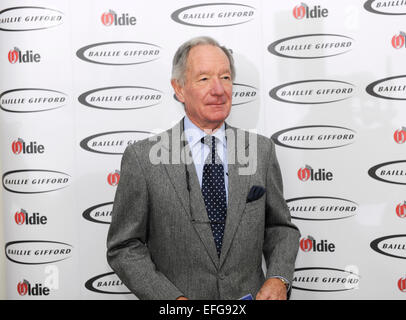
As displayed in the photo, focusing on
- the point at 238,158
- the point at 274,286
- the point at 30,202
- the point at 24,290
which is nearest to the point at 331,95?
the point at 238,158

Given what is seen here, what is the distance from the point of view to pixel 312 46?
2.42 meters

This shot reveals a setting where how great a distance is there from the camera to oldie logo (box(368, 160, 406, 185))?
2402mm

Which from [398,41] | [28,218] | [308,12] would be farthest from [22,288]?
[398,41]

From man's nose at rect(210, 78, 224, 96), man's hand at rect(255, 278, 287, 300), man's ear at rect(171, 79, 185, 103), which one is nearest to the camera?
man's hand at rect(255, 278, 287, 300)

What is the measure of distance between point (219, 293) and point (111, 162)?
43.9 inches

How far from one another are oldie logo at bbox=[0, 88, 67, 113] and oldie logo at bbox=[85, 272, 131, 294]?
1.09m

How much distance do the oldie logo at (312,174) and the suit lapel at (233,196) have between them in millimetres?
683

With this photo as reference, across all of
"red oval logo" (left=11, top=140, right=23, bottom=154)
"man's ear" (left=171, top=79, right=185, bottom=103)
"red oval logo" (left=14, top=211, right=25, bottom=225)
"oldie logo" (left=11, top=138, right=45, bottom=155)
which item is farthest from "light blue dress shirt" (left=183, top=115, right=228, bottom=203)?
"red oval logo" (left=14, top=211, right=25, bottom=225)

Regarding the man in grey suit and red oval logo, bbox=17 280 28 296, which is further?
red oval logo, bbox=17 280 28 296

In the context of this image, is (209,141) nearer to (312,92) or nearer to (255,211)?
(255,211)

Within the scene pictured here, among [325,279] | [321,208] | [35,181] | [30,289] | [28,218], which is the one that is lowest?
[30,289]

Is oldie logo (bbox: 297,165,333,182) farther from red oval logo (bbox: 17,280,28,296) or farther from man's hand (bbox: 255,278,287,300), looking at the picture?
red oval logo (bbox: 17,280,28,296)

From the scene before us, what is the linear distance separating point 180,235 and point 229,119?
91 centimetres

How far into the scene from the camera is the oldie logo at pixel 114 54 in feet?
8.11
